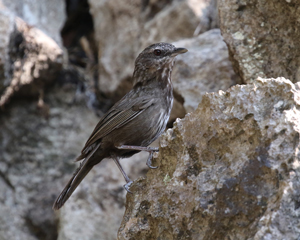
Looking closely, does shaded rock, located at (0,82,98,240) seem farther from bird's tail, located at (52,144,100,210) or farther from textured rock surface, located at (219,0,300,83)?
textured rock surface, located at (219,0,300,83)

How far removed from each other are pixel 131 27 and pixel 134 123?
114 inches

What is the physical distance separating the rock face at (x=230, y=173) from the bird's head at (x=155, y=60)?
1941 millimetres

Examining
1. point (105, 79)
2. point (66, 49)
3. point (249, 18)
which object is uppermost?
point (249, 18)

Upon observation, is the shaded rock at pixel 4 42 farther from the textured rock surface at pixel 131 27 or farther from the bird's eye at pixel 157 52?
the bird's eye at pixel 157 52

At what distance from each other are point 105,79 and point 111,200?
2164 millimetres

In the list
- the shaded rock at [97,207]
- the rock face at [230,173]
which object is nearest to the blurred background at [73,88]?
the shaded rock at [97,207]

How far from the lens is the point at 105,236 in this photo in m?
5.70

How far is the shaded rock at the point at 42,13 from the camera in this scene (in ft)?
22.8

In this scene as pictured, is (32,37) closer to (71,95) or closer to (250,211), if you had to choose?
(71,95)

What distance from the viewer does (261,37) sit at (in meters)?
4.56

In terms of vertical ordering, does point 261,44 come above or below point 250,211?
below

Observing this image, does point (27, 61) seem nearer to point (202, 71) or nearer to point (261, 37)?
point (202, 71)

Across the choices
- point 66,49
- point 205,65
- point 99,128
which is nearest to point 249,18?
point 205,65

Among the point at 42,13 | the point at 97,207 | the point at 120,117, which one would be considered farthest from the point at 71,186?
the point at 42,13
